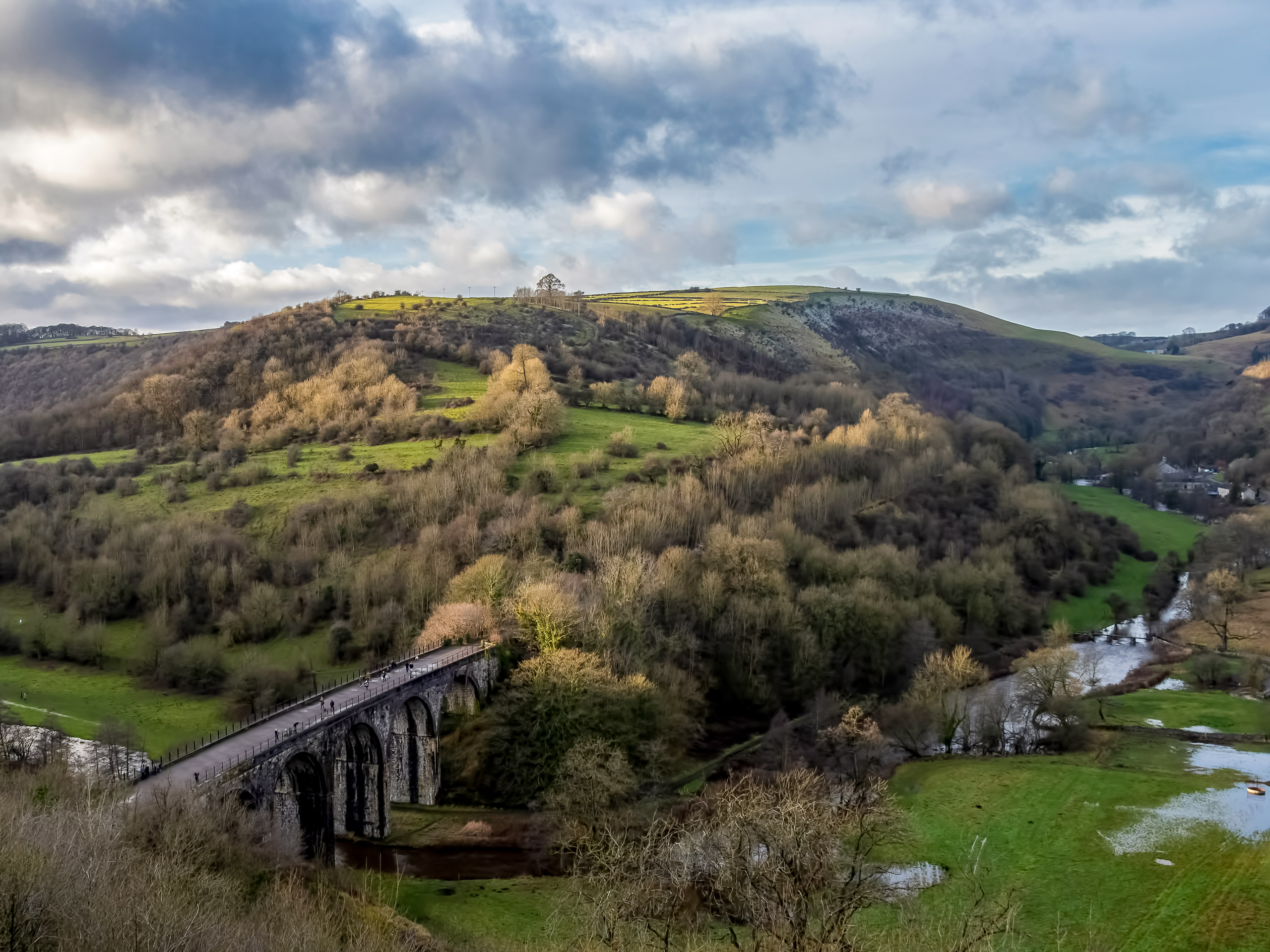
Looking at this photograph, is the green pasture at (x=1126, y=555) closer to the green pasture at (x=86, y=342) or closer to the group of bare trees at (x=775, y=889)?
the group of bare trees at (x=775, y=889)

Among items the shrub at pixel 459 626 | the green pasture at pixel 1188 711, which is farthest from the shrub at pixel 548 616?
the green pasture at pixel 1188 711

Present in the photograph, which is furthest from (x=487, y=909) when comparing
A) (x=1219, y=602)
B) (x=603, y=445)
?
(x=1219, y=602)

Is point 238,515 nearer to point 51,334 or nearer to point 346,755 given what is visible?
point 346,755

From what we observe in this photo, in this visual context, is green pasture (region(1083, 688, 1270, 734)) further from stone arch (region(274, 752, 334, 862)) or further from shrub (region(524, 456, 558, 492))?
stone arch (region(274, 752, 334, 862))

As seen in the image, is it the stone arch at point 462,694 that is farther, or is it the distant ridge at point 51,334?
the distant ridge at point 51,334

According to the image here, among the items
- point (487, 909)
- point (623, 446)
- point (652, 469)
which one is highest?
point (623, 446)

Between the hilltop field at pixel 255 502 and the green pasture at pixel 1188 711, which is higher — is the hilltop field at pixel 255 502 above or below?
above

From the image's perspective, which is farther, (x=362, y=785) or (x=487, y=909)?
(x=362, y=785)
